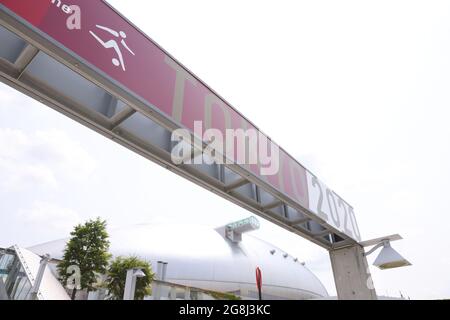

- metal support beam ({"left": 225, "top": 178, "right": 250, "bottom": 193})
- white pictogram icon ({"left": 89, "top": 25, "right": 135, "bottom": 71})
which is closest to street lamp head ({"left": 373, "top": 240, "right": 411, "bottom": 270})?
metal support beam ({"left": 225, "top": 178, "right": 250, "bottom": 193})

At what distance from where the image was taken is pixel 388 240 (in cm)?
789

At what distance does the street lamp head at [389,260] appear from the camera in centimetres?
732

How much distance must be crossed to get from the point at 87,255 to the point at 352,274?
24.1 m

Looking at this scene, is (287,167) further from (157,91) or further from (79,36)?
(79,36)

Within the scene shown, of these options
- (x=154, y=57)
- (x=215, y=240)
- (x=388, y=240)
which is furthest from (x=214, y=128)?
(x=215, y=240)

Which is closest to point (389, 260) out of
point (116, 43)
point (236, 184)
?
point (236, 184)

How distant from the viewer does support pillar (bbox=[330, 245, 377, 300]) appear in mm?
7392

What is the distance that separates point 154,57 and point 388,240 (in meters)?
8.23

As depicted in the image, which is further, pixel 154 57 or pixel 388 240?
pixel 388 240

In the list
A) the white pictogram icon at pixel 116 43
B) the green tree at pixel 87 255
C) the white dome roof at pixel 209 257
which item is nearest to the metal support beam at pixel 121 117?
the white pictogram icon at pixel 116 43

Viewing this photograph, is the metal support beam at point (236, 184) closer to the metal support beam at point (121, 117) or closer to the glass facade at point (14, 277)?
the metal support beam at point (121, 117)

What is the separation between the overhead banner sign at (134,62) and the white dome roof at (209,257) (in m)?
34.1

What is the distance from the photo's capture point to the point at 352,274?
7824 mm
